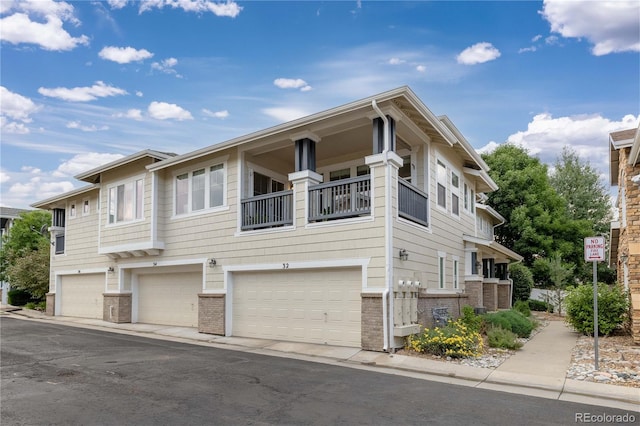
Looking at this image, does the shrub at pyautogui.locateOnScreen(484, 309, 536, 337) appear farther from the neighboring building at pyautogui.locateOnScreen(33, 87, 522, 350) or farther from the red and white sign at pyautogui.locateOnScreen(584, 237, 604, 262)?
the red and white sign at pyautogui.locateOnScreen(584, 237, 604, 262)

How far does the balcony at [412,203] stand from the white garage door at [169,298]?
7.88 metres

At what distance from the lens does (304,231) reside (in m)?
13.2

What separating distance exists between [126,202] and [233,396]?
1305cm

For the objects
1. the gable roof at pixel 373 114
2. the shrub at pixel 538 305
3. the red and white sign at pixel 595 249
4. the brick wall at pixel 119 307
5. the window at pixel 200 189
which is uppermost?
the gable roof at pixel 373 114

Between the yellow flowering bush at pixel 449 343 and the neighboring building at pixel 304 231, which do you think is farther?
the neighboring building at pixel 304 231

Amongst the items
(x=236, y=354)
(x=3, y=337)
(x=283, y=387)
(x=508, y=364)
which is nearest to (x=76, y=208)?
(x=3, y=337)

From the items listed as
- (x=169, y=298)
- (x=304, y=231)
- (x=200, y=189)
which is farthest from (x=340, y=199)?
(x=169, y=298)

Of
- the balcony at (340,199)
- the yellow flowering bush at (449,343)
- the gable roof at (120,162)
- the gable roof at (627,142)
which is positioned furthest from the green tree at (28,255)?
the gable roof at (627,142)

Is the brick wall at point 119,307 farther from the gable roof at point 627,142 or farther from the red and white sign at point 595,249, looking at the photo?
the gable roof at point 627,142

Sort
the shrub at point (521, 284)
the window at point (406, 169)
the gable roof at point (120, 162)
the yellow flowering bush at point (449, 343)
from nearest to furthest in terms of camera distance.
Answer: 1. the yellow flowering bush at point (449, 343)
2. the window at point (406, 169)
3. the gable roof at point (120, 162)
4. the shrub at point (521, 284)

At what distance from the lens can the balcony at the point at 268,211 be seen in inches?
546

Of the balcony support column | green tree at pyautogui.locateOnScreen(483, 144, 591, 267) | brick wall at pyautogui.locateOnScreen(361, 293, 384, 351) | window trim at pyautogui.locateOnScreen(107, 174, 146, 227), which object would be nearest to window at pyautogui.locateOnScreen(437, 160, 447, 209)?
the balcony support column

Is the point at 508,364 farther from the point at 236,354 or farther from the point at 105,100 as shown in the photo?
the point at 105,100

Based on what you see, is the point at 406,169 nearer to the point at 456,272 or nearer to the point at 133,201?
the point at 456,272
